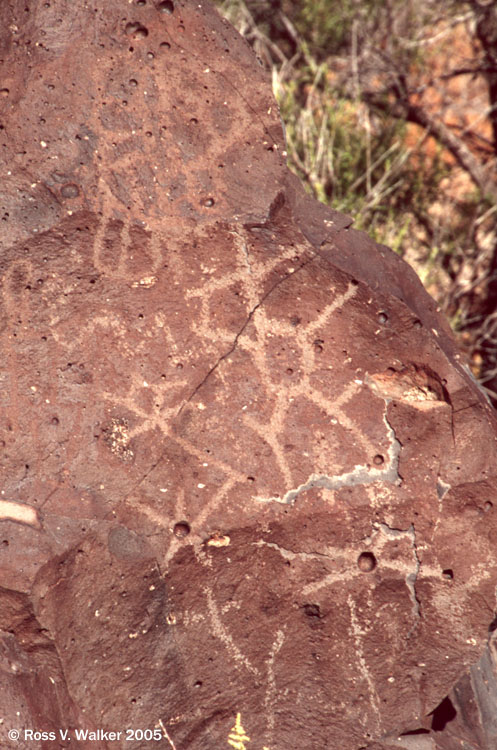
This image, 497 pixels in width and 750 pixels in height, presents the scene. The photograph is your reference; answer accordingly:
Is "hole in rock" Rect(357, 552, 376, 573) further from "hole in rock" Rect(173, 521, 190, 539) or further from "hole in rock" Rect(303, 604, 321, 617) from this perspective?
"hole in rock" Rect(173, 521, 190, 539)

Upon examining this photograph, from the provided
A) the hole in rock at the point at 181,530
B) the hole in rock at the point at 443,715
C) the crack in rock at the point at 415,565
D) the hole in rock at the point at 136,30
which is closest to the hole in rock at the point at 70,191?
the hole in rock at the point at 136,30

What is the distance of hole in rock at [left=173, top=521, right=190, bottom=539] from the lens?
6.19 ft

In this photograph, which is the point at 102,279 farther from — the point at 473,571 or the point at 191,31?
the point at 473,571

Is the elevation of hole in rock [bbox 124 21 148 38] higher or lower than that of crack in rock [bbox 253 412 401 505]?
higher

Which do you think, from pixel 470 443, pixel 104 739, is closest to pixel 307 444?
pixel 470 443

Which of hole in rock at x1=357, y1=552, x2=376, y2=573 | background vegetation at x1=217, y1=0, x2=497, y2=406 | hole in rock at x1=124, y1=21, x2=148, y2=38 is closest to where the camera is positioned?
hole in rock at x1=124, y1=21, x2=148, y2=38

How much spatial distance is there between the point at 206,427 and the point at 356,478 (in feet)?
1.45

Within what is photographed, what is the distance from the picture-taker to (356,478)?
1875 mm

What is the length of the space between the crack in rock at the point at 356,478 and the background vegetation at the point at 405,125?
159cm

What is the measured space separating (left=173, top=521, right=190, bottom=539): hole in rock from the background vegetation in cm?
194

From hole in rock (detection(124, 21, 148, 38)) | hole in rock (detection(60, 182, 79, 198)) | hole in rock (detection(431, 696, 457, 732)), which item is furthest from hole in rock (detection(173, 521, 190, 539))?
hole in rock (detection(124, 21, 148, 38))

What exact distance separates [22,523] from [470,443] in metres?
1.21

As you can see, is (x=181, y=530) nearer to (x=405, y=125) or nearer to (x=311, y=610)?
(x=311, y=610)

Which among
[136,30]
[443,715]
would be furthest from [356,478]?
[136,30]
